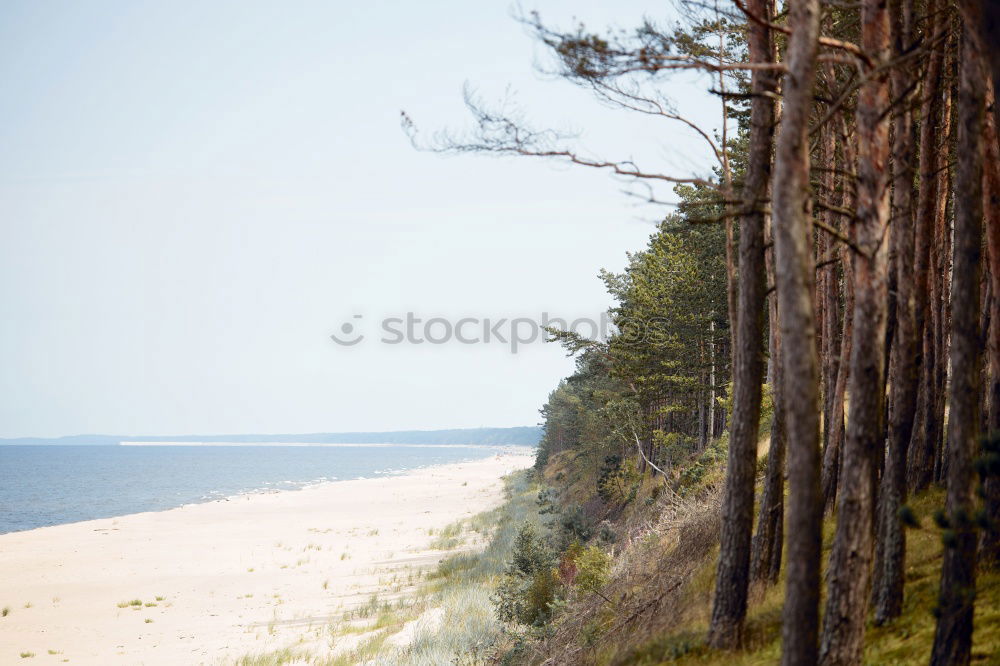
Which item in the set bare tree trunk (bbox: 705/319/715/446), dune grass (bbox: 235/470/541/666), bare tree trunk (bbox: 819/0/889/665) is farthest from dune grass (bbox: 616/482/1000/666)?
bare tree trunk (bbox: 705/319/715/446)

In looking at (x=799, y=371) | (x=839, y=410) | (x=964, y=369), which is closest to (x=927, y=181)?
(x=839, y=410)

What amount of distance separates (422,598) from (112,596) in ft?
41.1

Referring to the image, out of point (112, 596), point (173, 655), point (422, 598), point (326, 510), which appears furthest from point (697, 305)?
point (326, 510)

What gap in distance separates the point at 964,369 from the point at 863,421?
92 centimetres

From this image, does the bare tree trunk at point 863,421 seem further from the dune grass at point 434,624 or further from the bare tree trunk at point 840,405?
the dune grass at point 434,624

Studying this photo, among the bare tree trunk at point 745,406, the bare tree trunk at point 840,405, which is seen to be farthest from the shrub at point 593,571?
the bare tree trunk at point 745,406

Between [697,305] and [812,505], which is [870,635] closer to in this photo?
[812,505]

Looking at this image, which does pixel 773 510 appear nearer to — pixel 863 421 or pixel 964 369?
pixel 863 421

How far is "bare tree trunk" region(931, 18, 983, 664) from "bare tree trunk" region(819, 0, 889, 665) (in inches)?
23.5

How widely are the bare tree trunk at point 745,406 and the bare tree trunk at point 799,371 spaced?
241 centimetres

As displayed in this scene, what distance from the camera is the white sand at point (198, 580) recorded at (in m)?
19.7

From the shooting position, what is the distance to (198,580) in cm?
2958

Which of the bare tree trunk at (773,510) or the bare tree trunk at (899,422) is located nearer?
the bare tree trunk at (899,422)

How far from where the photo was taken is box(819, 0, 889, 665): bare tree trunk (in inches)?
245
